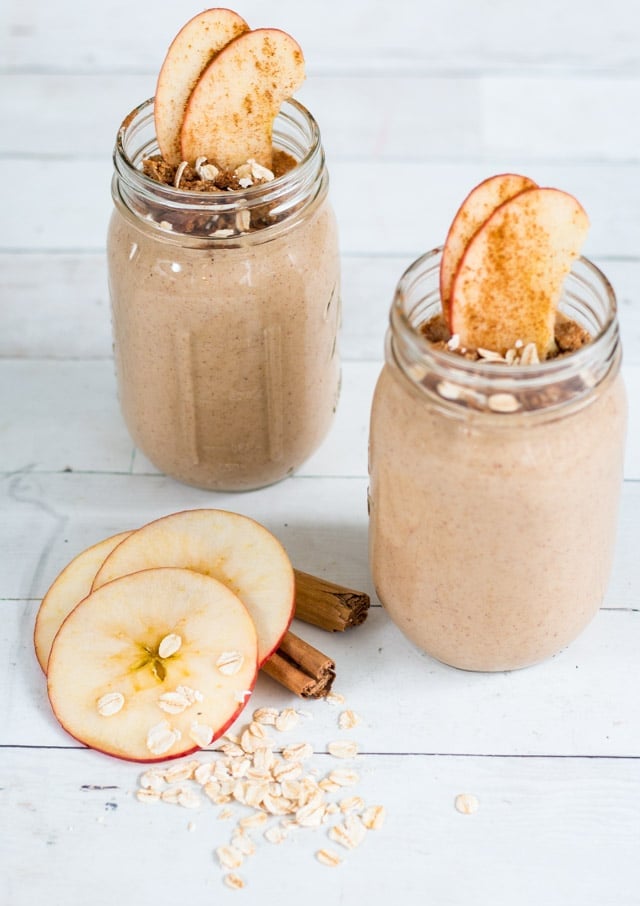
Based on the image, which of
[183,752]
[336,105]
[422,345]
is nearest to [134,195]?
[422,345]

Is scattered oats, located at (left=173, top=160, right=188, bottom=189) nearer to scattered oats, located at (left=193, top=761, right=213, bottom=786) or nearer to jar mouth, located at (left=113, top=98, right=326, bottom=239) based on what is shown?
jar mouth, located at (left=113, top=98, right=326, bottom=239)

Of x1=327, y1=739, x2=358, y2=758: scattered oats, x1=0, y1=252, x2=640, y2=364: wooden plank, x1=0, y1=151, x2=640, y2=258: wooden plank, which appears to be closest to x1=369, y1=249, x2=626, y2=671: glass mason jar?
x1=327, y1=739, x2=358, y2=758: scattered oats

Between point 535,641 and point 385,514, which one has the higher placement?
point 385,514

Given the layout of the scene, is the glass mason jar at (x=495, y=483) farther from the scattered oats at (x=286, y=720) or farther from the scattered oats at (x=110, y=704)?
the scattered oats at (x=110, y=704)

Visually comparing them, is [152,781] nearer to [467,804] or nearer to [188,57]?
[467,804]

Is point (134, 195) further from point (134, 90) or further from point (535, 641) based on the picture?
point (134, 90)
